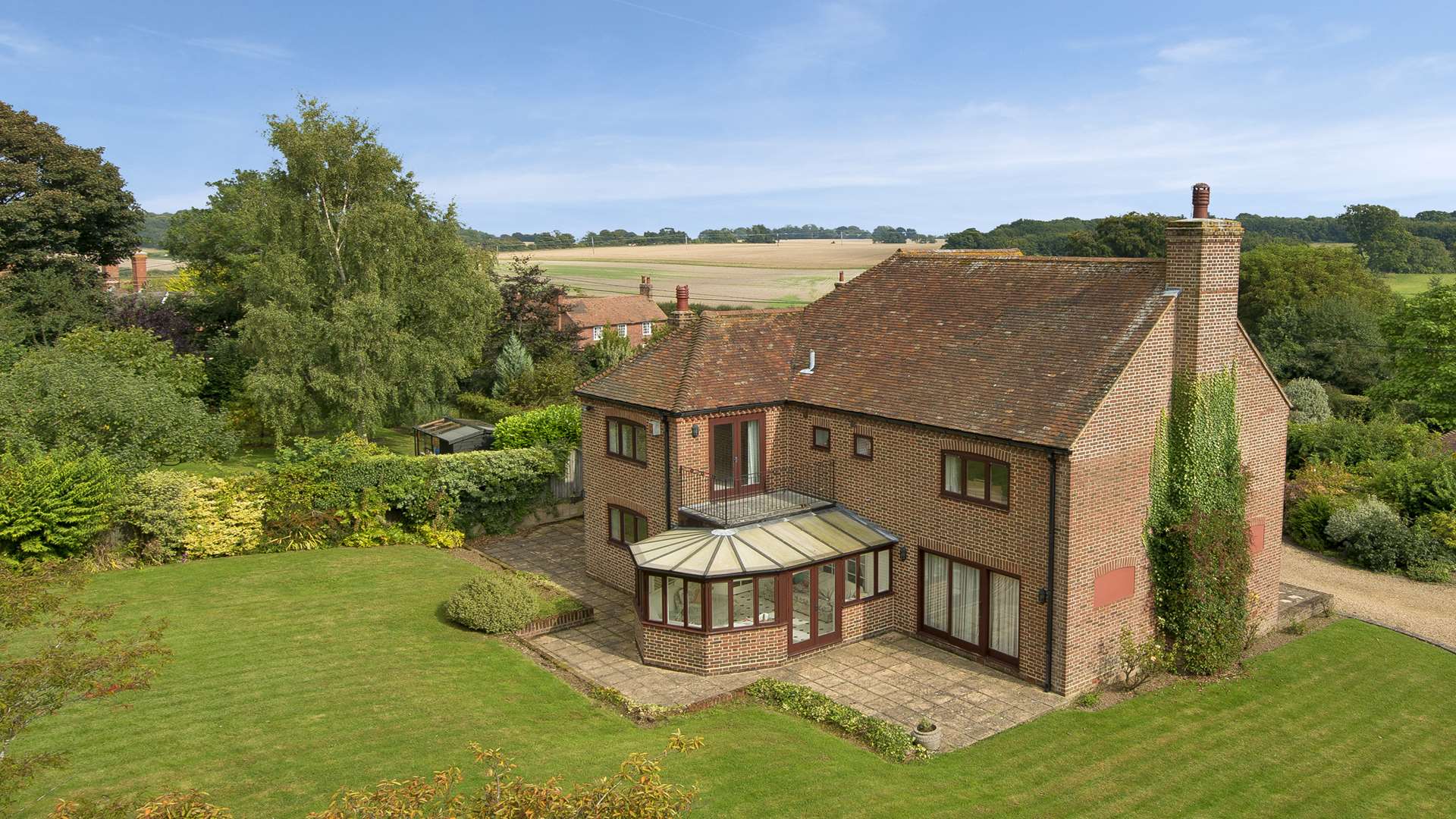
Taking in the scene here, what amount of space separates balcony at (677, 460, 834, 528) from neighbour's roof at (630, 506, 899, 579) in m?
0.49

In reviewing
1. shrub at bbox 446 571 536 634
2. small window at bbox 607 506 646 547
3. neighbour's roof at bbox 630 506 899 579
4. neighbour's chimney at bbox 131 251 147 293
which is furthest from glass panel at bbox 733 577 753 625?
neighbour's chimney at bbox 131 251 147 293

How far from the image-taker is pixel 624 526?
23.6m

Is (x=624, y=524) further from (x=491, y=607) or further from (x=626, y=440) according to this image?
(x=491, y=607)

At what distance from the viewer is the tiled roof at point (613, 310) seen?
60675 millimetres

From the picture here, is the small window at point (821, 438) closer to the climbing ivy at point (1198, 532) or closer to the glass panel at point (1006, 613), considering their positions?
the glass panel at point (1006, 613)

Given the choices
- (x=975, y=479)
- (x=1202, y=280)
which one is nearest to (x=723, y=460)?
(x=975, y=479)

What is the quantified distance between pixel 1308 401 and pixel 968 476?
28.2 m

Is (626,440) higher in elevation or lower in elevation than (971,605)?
higher

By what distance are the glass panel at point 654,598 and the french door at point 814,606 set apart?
99.4 inches

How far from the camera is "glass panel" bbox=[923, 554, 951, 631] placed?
759 inches

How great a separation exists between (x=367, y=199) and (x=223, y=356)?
1147 cm

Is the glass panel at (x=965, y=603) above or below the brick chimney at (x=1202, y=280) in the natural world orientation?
below

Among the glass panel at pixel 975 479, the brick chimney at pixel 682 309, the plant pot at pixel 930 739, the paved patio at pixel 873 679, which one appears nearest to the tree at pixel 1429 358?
the glass panel at pixel 975 479

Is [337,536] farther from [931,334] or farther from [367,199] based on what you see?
[931,334]
